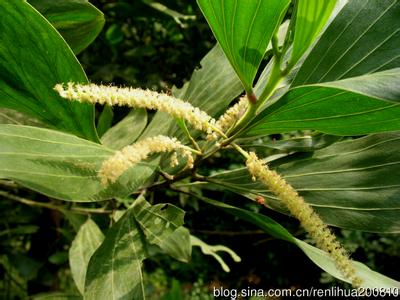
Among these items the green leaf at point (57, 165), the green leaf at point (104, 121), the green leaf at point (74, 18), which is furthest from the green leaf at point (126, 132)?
the green leaf at point (57, 165)

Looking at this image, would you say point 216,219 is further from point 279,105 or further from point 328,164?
point 279,105

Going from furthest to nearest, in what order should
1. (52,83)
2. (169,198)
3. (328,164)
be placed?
1. (169,198)
2. (328,164)
3. (52,83)

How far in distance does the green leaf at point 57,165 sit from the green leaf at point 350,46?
0.39 metres

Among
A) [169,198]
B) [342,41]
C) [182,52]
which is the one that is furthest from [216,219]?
[342,41]

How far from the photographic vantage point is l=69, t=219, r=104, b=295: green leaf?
1.26 m

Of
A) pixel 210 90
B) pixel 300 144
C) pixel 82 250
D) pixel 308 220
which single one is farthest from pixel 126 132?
pixel 308 220

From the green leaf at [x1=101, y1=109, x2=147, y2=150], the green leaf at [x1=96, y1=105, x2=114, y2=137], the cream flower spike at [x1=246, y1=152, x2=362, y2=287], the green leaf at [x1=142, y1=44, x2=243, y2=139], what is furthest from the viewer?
the green leaf at [x1=96, y1=105, x2=114, y2=137]

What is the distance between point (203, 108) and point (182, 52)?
4.24 ft

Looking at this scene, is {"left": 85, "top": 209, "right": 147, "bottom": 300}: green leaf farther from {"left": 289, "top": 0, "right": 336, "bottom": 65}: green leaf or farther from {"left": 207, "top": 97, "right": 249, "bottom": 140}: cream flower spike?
{"left": 289, "top": 0, "right": 336, "bottom": 65}: green leaf

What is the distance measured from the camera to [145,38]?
2494mm

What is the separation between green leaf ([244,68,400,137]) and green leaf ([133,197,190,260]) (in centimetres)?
22

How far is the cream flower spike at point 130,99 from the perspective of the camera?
0.78 meters

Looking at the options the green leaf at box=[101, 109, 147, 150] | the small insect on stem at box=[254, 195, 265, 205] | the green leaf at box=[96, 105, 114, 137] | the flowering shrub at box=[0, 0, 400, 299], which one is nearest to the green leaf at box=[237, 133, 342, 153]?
the flowering shrub at box=[0, 0, 400, 299]

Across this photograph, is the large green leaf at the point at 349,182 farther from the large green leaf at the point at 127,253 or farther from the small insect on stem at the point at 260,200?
the large green leaf at the point at 127,253
